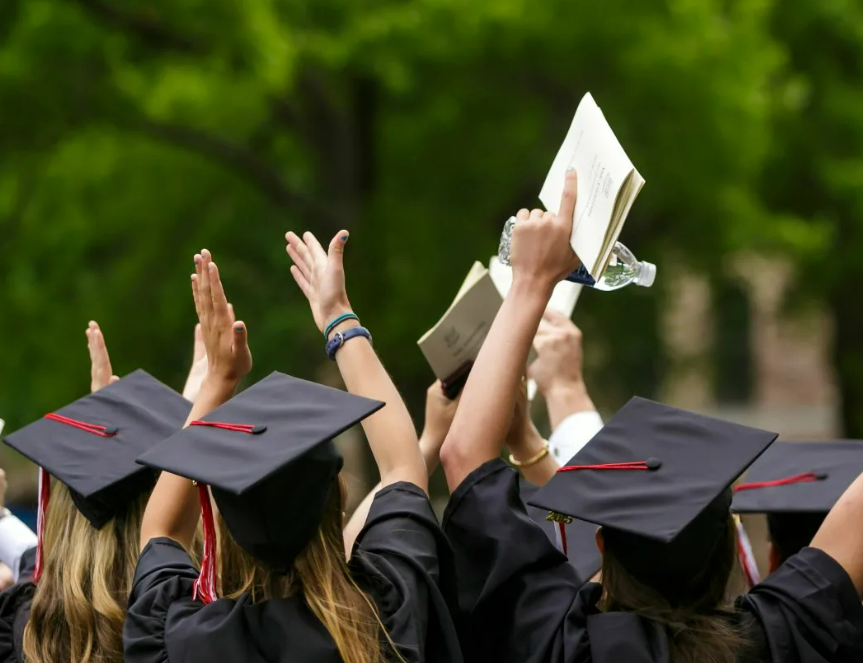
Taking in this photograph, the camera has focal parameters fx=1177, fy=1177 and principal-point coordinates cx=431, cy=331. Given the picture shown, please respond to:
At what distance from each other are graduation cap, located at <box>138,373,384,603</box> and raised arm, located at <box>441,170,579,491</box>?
239 millimetres

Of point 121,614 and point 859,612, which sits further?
point 121,614

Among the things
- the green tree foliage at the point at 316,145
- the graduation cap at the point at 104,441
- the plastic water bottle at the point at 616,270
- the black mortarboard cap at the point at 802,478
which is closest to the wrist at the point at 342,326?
the plastic water bottle at the point at 616,270

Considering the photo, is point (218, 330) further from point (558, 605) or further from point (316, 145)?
point (316, 145)

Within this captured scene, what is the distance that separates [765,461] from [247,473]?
6.22 feet

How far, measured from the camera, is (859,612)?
2.33 meters

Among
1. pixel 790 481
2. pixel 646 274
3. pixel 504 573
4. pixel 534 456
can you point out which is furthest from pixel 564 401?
pixel 504 573

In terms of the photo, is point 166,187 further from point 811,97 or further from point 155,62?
point 811,97

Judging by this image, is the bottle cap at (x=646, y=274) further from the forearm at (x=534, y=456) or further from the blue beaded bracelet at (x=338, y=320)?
the blue beaded bracelet at (x=338, y=320)

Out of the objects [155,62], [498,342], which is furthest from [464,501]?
[155,62]

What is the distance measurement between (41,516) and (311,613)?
46.0 inches

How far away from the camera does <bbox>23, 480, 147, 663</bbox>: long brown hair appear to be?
274cm

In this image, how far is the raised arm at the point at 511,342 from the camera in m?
2.43

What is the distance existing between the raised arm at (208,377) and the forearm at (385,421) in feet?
0.85

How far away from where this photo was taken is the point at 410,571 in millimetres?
2291
